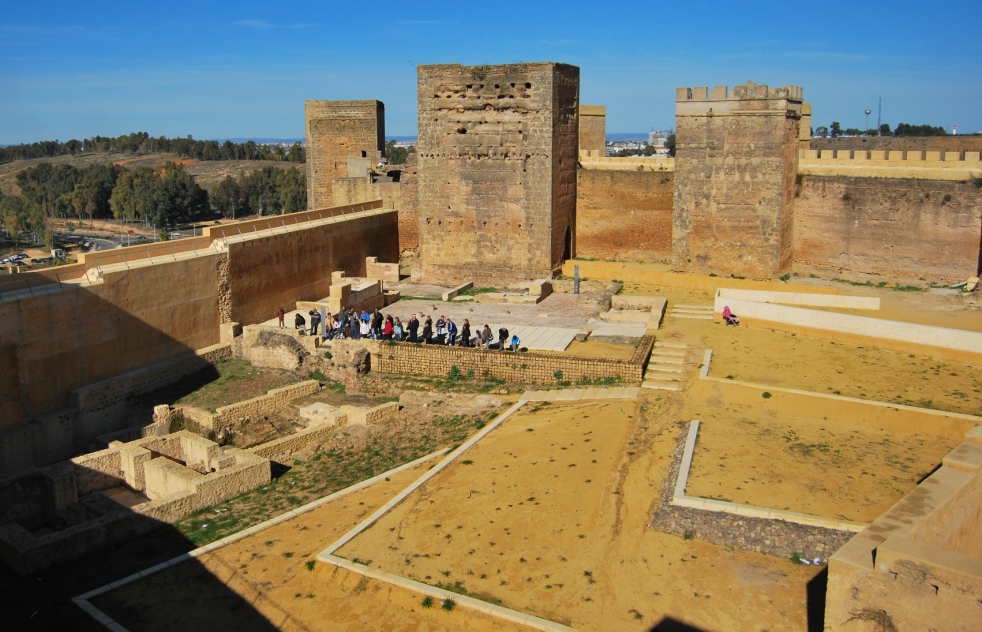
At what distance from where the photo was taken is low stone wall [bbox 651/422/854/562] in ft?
28.7

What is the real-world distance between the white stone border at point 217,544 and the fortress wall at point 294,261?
718 cm

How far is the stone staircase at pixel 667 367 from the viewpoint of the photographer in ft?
45.0

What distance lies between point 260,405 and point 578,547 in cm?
780

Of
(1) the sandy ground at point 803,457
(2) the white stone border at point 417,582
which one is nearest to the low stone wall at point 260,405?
(2) the white stone border at point 417,582

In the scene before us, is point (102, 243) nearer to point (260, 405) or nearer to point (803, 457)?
point (260, 405)

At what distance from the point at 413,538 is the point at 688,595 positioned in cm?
311

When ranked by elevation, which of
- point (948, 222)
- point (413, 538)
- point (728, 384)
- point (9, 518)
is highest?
point (948, 222)

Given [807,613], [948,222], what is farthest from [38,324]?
[948,222]

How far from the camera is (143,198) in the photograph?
6191cm

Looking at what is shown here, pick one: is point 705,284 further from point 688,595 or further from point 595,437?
point 688,595

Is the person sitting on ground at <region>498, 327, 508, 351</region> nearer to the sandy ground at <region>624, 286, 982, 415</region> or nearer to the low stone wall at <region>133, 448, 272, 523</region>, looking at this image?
the sandy ground at <region>624, 286, 982, 415</region>

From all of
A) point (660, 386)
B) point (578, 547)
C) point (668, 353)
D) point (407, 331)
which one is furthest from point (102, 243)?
point (578, 547)

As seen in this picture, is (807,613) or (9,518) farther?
(9,518)

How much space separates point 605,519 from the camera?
966cm
